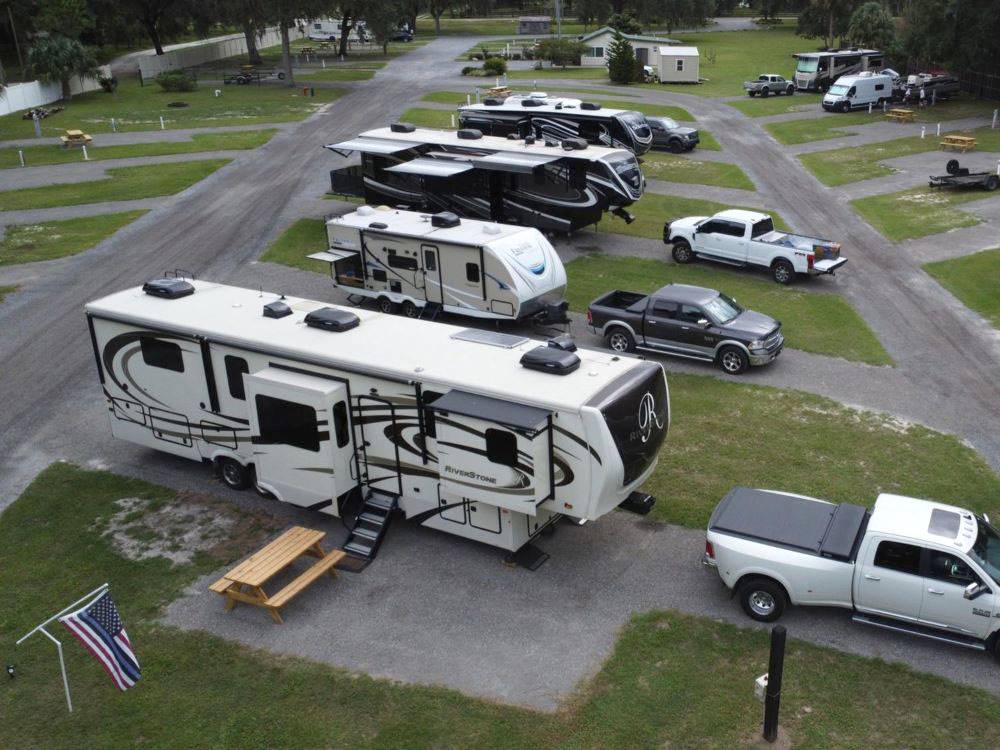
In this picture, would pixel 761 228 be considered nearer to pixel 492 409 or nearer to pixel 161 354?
pixel 492 409

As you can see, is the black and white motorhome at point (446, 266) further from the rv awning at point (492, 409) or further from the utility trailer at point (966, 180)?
the utility trailer at point (966, 180)

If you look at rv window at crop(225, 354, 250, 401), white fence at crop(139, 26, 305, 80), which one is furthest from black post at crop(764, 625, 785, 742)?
white fence at crop(139, 26, 305, 80)

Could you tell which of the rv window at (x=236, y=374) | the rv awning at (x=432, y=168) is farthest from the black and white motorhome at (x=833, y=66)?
the rv window at (x=236, y=374)

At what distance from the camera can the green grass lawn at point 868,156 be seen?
40656 millimetres

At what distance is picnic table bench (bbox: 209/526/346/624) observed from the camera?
529 inches

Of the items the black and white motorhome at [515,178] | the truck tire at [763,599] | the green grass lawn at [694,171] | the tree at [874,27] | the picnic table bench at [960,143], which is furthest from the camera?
the tree at [874,27]

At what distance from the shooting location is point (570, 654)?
41.1ft

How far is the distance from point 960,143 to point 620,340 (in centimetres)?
2864

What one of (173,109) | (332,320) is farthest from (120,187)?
(332,320)

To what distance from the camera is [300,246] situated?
3256cm

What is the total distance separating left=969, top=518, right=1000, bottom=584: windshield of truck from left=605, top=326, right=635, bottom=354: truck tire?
11.1 metres

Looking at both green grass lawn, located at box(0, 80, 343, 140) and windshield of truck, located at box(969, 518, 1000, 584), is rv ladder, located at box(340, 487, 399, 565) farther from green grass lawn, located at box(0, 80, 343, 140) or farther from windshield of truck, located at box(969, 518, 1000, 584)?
green grass lawn, located at box(0, 80, 343, 140)

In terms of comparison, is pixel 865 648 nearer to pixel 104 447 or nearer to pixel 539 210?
pixel 104 447

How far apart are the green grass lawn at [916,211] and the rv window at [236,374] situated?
2428 cm
